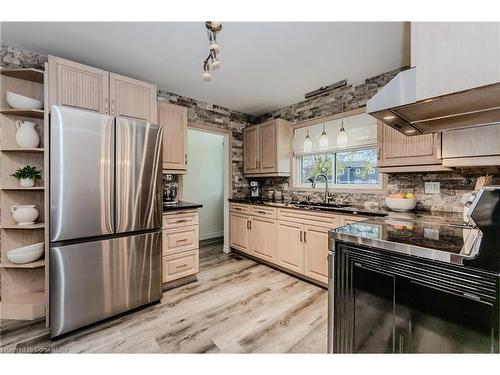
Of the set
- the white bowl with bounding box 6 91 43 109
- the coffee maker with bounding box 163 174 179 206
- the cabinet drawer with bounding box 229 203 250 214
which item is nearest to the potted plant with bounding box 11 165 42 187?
the white bowl with bounding box 6 91 43 109

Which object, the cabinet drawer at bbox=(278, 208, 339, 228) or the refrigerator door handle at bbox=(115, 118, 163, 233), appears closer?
the refrigerator door handle at bbox=(115, 118, 163, 233)

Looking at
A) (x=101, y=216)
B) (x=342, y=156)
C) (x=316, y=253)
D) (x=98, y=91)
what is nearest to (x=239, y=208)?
(x=316, y=253)

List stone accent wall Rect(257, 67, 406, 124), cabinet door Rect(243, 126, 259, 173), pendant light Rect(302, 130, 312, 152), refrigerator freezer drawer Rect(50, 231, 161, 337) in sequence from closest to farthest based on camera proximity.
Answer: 1. refrigerator freezer drawer Rect(50, 231, 161, 337)
2. stone accent wall Rect(257, 67, 406, 124)
3. pendant light Rect(302, 130, 312, 152)
4. cabinet door Rect(243, 126, 259, 173)

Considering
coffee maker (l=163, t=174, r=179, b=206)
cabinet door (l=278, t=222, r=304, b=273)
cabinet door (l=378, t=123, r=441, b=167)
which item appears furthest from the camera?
coffee maker (l=163, t=174, r=179, b=206)

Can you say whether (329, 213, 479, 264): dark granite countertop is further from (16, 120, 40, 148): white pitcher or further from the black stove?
(16, 120, 40, 148): white pitcher

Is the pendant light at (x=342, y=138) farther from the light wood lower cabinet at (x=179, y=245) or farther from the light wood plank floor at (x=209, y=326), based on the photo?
the light wood lower cabinet at (x=179, y=245)

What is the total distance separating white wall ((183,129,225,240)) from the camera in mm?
4695

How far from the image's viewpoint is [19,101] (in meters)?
1.95

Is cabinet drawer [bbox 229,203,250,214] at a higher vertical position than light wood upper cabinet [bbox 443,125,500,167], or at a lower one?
lower

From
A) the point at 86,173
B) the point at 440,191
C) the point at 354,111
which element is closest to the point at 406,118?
the point at 440,191

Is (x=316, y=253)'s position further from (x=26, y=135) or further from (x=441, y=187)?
(x=26, y=135)

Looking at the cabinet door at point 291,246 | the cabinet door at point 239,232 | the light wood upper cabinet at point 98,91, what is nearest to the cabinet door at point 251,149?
the cabinet door at point 239,232

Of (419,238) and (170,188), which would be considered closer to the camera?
(419,238)

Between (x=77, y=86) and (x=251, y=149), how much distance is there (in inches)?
97.7
